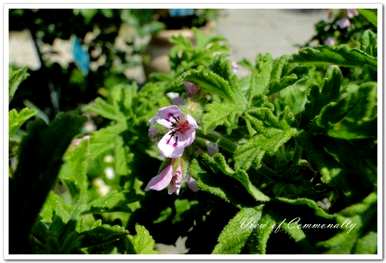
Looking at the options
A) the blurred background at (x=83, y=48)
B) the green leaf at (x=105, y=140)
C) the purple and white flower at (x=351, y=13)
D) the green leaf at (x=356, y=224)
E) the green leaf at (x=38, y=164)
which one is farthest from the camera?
the blurred background at (x=83, y=48)

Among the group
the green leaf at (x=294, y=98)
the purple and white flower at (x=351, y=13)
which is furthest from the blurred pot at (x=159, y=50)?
the green leaf at (x=294, y=98)

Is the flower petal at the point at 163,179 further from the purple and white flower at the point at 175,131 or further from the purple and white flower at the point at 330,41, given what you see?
the purple and white flower at the point at 330,41

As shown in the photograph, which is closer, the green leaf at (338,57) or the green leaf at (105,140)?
the green leaf at (338,57)

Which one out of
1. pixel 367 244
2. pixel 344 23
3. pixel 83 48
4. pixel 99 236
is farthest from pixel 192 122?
pixel 83 48

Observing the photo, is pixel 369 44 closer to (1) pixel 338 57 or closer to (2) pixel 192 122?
(1) pixel 338 57

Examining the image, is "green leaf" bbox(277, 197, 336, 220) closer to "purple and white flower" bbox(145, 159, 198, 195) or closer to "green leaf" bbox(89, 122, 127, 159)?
"purple and white flower" bbox(145, 159, 198, 195)

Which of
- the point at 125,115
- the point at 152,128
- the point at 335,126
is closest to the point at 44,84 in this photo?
the point at 125,115

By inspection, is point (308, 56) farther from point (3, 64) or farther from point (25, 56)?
point (25, 56)
